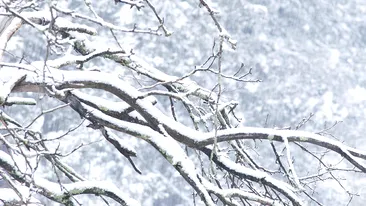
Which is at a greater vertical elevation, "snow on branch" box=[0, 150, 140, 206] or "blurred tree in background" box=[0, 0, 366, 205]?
"blurred tree in background" box=[0, 0, 366, 205]

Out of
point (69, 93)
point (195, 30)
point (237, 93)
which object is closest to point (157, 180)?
point (237, 93)

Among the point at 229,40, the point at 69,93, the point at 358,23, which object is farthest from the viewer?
the point at 358,23

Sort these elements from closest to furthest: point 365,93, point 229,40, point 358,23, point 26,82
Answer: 1. point 229,40
2. point 26,82
3. point 365,93
4. point 358,23

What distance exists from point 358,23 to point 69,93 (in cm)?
2161

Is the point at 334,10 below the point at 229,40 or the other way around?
the other way around

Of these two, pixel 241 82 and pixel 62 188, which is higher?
pixel 241 82

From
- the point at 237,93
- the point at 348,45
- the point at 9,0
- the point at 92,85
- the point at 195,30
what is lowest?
the point at 9,0

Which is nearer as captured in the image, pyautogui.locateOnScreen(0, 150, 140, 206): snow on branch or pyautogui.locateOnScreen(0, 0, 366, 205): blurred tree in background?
pyautogui.locateOnScreen(0, 150, 140, 206): snow on branch

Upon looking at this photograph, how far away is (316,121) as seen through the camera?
2036cm

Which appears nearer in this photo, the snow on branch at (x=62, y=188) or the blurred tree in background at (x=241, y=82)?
the snow on branch at (x=62, y=188)

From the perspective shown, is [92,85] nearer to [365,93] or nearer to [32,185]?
[32,185]

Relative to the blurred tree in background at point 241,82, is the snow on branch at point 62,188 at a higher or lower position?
lower

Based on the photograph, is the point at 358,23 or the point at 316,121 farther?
the point at 358,23

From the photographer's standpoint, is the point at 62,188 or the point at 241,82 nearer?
the point at 62,188
